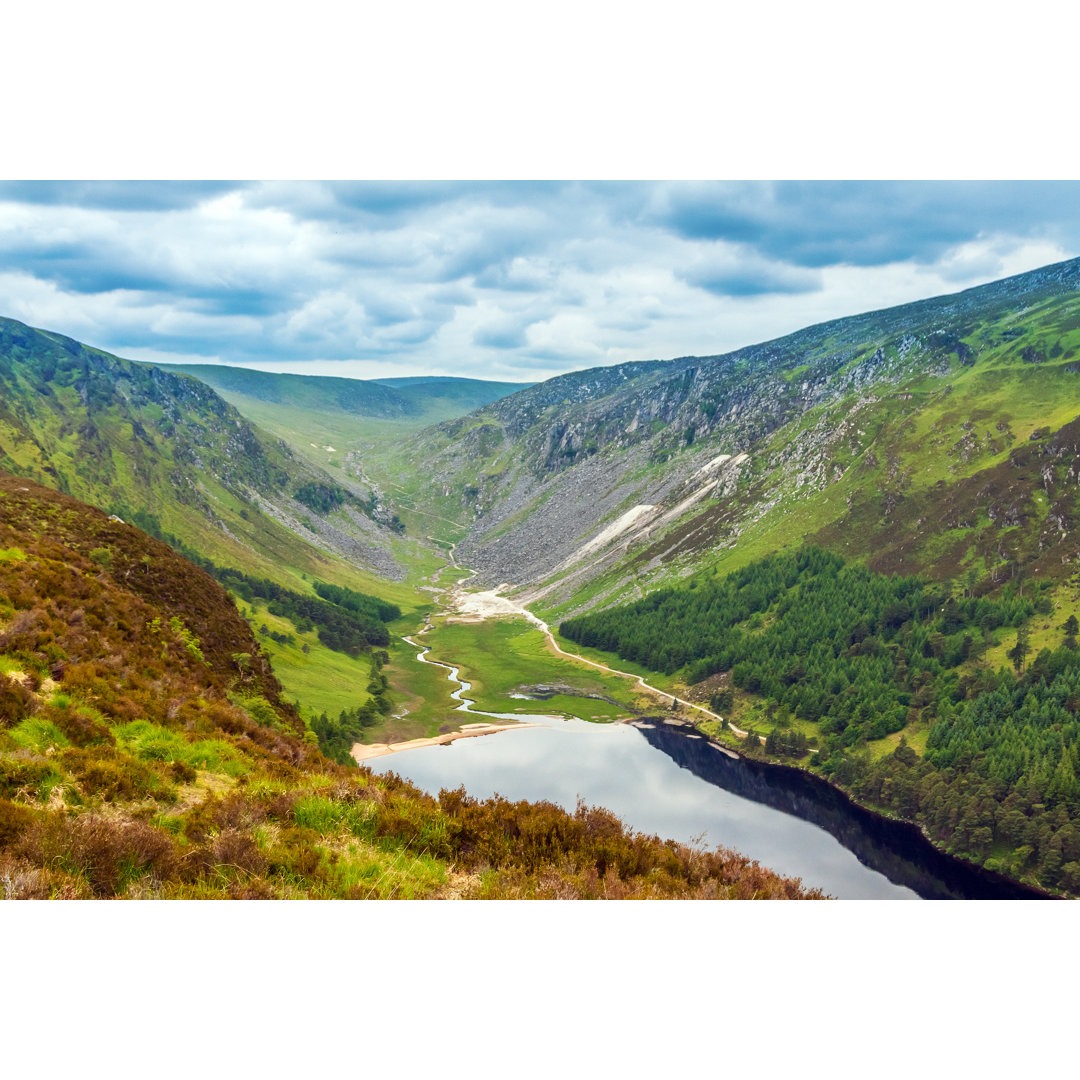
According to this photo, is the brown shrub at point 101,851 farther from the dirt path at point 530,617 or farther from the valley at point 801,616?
the dirt path at point 530,617

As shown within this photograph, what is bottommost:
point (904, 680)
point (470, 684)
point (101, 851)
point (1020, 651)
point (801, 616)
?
point (470, 684)

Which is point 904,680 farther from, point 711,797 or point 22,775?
point 22,775

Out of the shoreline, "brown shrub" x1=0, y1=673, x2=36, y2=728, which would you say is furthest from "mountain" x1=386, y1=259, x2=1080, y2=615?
"brown shrub" x1=0, y1=673, x2=36, y2=728

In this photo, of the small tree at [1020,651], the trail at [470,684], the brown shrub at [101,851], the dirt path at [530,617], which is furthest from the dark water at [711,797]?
the brown shrub at [101,851]

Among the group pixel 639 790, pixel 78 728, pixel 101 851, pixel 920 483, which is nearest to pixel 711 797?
pixel 639 790
